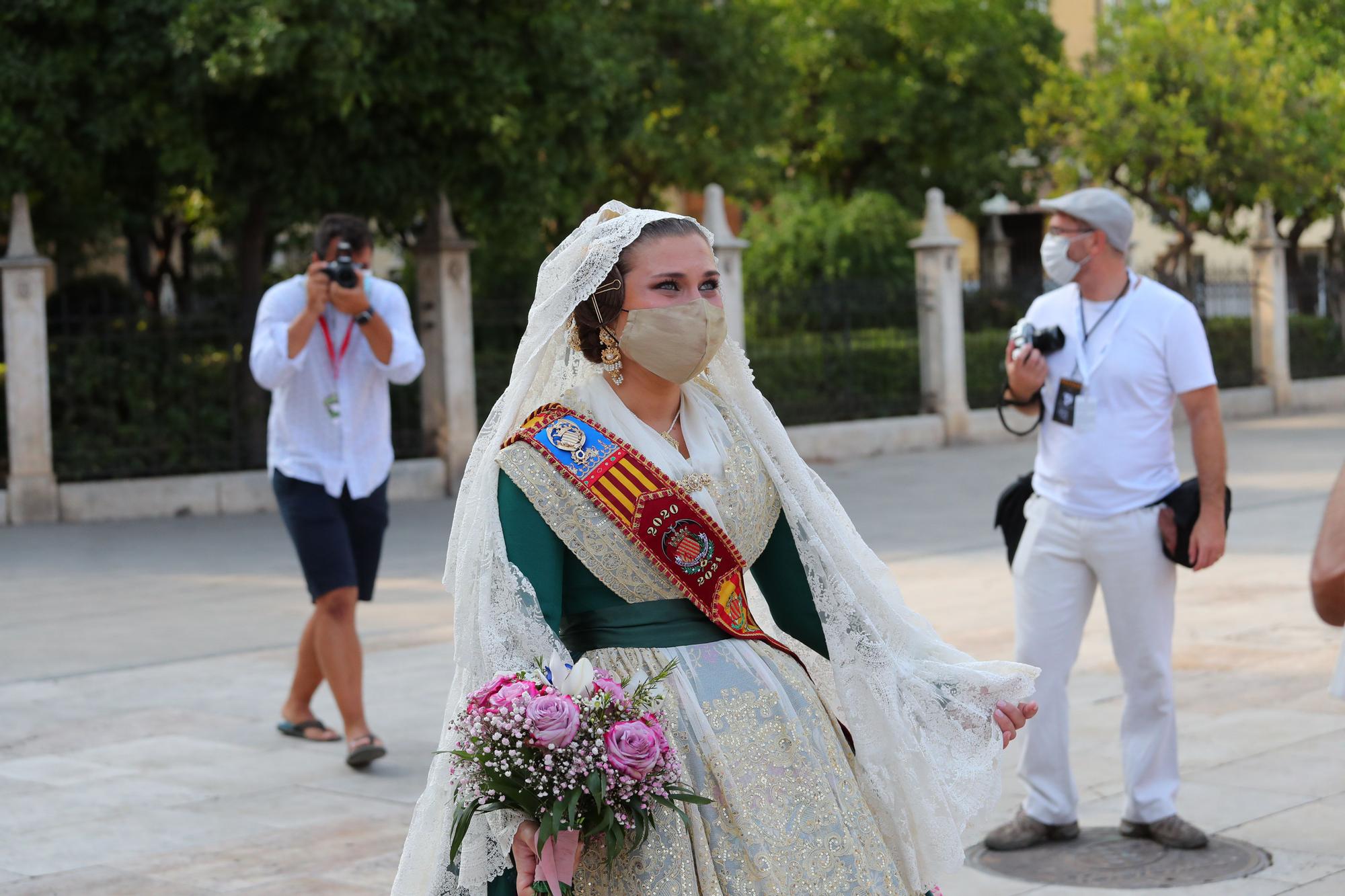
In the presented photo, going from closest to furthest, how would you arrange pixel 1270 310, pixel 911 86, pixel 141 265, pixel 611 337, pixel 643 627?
1. pixel 643 627
2. pixel 611 337
3. pixel 141 265
4. pixel 1270 310
5. pixel 911 86

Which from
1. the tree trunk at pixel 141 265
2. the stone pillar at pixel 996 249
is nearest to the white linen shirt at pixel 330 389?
the tree trunk at pixel 141 265

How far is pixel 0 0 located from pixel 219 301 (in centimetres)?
317

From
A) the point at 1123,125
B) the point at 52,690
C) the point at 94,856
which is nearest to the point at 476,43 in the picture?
the point at 52,690

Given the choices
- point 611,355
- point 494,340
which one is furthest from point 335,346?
point 494,340

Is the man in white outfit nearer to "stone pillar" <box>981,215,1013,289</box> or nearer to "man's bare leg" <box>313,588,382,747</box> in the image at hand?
"man's bare leg" <box>313,588,382,747</box>

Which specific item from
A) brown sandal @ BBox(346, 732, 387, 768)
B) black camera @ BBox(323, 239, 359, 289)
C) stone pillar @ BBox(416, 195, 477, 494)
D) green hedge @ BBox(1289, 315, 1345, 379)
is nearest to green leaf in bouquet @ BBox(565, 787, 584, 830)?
brown sandal @ BBox(346, 732, 387, 768)

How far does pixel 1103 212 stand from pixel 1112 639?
1299 mm

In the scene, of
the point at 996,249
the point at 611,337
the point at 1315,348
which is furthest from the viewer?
the point at 996,249

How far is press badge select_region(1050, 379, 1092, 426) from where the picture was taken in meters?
5.28

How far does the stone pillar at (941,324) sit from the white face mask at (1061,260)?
1571 centimetres

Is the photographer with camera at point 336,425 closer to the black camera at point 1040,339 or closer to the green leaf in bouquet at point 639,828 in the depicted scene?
the black camera at point 1040,339

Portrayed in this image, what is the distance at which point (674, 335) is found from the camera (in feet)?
9.81

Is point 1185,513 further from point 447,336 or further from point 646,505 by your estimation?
point 447,336

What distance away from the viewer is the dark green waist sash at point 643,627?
9.57ft
